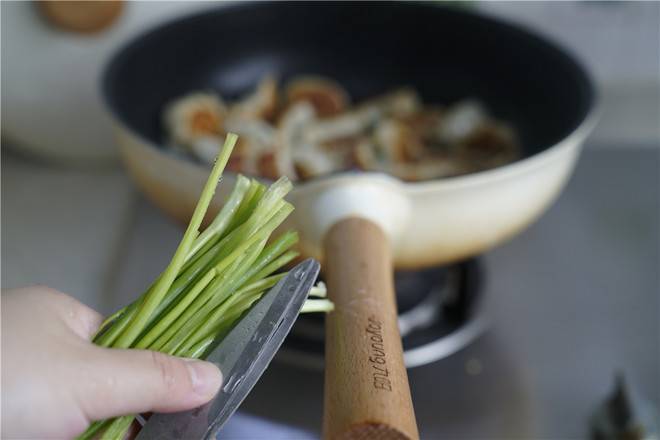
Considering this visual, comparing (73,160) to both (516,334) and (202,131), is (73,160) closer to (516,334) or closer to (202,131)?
(202,131)

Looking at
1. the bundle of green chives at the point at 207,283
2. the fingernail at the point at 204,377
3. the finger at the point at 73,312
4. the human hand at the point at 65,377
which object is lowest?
the human hand at the point at 65,377

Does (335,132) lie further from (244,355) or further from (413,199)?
(244,355)

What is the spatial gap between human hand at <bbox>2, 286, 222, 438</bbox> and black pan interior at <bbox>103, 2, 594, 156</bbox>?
Answer: 638 millimetres

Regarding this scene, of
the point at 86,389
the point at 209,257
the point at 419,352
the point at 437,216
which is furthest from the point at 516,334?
the point at 86,389

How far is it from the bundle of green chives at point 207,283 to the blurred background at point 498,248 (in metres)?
0.32

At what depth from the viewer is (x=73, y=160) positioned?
3.96ft

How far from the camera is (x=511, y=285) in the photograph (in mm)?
1019

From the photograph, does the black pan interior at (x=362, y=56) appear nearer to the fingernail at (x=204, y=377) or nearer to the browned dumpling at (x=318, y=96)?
the browned dumpling at (x=318, y=96)

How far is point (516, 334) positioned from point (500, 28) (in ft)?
1.41

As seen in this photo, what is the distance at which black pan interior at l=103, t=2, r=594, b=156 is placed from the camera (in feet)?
3.50

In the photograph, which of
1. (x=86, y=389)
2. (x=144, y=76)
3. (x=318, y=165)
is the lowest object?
(x=86, y=389)

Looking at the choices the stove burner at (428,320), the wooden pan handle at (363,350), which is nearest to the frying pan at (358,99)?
the wooden pan handle at (363,350)

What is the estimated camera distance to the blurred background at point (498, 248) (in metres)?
Answer: 0.84

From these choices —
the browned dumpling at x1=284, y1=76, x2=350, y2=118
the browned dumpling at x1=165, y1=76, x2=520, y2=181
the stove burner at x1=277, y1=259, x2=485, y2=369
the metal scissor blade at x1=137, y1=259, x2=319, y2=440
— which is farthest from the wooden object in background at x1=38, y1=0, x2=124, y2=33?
the metal scissor blade at x1=137, y1=259, x2=319, y2=440
